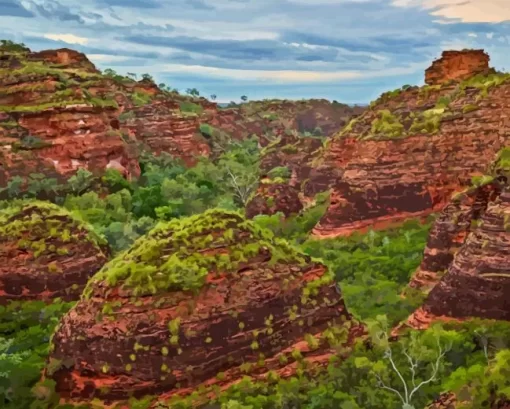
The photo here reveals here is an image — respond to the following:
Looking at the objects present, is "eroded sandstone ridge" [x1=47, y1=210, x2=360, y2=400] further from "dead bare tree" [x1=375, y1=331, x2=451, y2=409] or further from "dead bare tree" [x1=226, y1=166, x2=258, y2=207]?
"dead bare tree" [x1=226, y1=166, x2=258, y2=207]

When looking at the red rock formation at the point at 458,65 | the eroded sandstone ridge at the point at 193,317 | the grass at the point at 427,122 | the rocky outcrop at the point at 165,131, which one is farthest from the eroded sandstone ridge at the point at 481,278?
the rocky outcrop at the point at 165,131

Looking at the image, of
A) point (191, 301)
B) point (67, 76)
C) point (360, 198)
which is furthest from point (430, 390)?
point (67, 76)

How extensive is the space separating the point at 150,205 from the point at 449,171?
2108 centimetres

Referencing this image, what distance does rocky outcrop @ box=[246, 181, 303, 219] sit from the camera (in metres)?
50.3

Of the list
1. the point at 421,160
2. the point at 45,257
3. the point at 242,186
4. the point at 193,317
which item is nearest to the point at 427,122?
the point at 421,160

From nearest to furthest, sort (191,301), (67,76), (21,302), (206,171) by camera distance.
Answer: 1. (191,301)
2. (21,302)
3. (67,76)
4. (206,171)

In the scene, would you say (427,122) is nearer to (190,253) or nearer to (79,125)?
(79,125)

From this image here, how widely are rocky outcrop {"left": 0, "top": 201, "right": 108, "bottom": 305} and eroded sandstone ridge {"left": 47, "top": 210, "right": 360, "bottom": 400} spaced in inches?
362

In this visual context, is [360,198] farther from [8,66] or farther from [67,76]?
[8,66]

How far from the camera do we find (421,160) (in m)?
40.4

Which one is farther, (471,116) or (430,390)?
(471,116)

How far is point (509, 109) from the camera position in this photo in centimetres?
3831

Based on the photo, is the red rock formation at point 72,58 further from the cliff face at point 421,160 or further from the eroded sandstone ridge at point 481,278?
the eroded sandstone ridge at point 481,278

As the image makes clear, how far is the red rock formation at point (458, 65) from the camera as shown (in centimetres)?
5031
